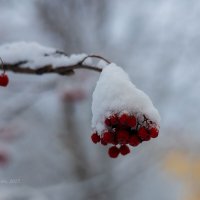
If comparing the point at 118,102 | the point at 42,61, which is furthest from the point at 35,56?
the point at 118,102

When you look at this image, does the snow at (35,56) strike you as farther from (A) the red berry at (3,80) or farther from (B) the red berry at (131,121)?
(B) the red berry at (131,121)

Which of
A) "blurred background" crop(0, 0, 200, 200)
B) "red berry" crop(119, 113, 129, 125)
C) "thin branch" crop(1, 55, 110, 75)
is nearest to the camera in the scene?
"red berry" crop(119, 113, 129, 125)

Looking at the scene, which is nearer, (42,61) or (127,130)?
(127,130)

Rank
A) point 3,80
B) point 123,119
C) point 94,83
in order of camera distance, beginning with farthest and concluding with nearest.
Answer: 1. point 94,83
2. point 3,80
3. point 123,119

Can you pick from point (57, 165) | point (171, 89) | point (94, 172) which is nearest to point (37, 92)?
point (94, 172)

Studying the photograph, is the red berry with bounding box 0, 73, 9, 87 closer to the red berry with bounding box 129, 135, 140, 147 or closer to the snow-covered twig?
the snow-covered twig

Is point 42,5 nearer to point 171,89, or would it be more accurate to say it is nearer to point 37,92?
point 37,92

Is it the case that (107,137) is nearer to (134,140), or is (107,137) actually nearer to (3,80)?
(134,140)

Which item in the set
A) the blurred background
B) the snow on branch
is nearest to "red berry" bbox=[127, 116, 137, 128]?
the snow on branch
